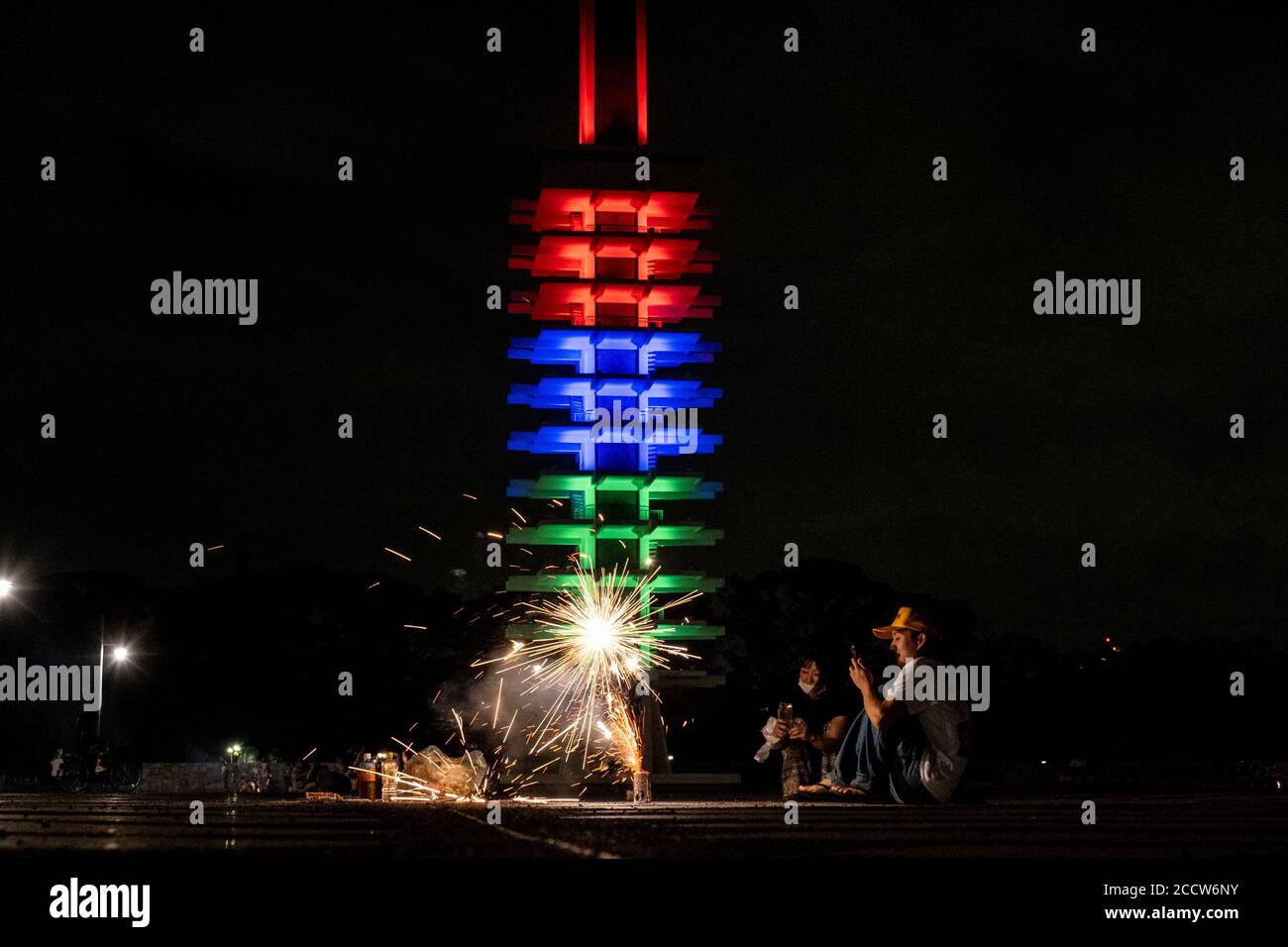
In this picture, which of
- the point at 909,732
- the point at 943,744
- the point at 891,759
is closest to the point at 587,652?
the point at 891,759

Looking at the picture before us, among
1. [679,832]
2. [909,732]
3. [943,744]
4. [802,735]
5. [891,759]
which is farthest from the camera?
[802,735]

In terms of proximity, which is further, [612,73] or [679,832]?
[612,73]

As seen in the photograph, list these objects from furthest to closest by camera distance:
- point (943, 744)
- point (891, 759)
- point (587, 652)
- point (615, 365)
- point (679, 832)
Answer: point (615, 365), point (587, 652), point (891, 759), point (943, 744), point (679, 832)

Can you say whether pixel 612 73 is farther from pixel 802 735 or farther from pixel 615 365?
pixel 802 735

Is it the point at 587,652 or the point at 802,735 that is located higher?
the point at 587,652

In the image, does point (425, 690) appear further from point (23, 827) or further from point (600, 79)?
point (23, 827)

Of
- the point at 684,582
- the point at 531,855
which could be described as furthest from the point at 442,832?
the point at 684,582

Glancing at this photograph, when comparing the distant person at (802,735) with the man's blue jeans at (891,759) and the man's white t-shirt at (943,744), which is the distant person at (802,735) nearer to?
the man's blue jeans at (891,759)
